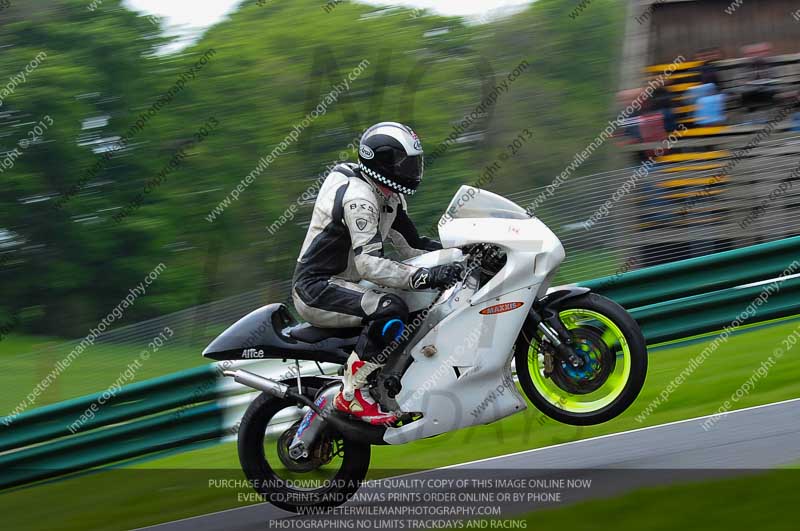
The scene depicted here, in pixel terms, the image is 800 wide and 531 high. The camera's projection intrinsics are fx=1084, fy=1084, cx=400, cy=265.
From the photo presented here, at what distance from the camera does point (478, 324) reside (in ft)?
19.2

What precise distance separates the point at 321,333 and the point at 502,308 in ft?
3.52

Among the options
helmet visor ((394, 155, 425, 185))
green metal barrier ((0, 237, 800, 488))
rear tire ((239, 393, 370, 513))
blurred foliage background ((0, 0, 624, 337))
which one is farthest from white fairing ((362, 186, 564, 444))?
blurred foliage background ((0, 0, 624, 337))

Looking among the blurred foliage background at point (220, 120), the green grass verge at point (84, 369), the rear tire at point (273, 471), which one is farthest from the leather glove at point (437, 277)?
the blurred foliage background at point (220, 120)

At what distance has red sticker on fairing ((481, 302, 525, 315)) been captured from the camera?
575 cm

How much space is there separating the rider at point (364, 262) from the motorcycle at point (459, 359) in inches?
3.9

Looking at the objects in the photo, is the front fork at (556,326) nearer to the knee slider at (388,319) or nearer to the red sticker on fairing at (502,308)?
the red sticker on fairing at (502,308)

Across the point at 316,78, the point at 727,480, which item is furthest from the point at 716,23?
the point at 727,480

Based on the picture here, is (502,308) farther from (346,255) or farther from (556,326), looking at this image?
(346,255)

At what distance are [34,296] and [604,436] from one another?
1185cm

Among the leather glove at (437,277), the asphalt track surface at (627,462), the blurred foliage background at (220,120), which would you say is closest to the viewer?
the asphalt track surface at (627,462)

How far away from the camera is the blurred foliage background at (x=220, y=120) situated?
621 inches

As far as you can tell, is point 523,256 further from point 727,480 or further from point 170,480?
point 170,480

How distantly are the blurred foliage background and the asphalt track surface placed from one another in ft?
27.5

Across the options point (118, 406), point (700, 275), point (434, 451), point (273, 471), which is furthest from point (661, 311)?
point (118, 406)
